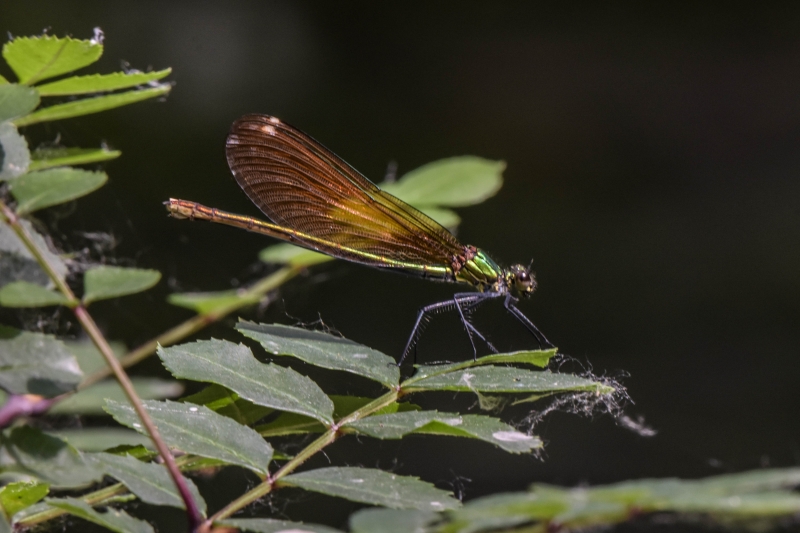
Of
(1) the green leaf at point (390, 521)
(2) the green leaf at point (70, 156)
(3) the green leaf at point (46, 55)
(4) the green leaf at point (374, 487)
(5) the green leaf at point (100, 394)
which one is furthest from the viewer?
(5) the green leaf at point (100, 394)

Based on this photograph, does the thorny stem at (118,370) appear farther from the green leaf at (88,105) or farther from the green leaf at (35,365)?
the green leaf at (88,105)

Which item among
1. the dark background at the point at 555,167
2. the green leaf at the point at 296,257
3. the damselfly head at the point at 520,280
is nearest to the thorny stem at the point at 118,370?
the green leaf at the point at 296,257

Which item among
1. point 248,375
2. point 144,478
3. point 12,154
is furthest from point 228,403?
point 12,154

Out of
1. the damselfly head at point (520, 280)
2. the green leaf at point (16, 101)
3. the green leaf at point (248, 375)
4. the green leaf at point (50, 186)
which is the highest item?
the damselfly head at point (520, 280)

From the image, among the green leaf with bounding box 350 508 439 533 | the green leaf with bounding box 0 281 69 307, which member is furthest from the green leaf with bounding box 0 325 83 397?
the green leaf with bounding box 350 508 439 533

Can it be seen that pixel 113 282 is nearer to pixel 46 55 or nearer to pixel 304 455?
pixel 304 455

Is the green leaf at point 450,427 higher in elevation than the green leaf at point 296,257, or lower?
lower

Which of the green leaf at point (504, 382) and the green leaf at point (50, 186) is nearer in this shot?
the green leaf at point (50, 186)

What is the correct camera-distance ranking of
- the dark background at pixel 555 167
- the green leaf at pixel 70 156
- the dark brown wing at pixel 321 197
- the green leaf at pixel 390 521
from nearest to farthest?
1. the green leaf at pixel 390 521
2. the green leaf at pixel 70 156
3. the dark brown wing at pixel 321 197
4. the dark background at pixel 555 167
